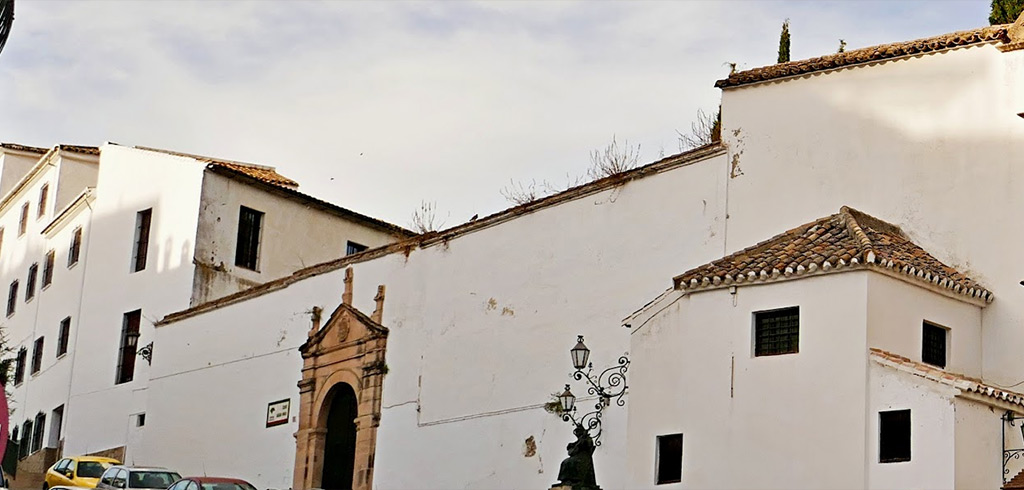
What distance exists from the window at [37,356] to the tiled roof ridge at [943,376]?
25.8 m

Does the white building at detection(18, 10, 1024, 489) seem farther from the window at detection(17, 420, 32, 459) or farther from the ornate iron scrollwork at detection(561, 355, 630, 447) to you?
the window at detection(17, 420, 32, 459)

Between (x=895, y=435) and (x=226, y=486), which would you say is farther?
(x=226, y=486)

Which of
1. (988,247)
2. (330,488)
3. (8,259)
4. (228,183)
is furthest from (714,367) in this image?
(8,259)

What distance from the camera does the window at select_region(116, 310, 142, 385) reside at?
30.6 metres

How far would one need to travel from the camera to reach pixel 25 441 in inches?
1368

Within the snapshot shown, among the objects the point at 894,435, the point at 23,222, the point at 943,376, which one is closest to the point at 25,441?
the point at 23,222

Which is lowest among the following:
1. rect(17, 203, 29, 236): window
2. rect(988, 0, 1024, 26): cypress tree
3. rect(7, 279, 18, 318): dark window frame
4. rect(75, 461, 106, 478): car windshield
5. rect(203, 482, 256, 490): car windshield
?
rect(203, 482, 256, 490): car windshield

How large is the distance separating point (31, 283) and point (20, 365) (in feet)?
8.97

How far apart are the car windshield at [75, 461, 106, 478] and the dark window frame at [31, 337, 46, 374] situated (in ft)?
37.5

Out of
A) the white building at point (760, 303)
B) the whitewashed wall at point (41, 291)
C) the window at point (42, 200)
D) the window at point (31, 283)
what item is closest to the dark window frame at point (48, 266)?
the whitewashed wall at point (41, 291)

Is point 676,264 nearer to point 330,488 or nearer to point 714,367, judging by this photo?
point 714,367

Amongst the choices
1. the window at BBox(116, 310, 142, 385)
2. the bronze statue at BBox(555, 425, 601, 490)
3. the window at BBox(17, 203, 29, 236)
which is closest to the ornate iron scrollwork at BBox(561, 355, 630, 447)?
the bronze statue at BBox(555, 425, 601, 490)

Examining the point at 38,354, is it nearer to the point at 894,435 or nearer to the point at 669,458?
the point at 669,458

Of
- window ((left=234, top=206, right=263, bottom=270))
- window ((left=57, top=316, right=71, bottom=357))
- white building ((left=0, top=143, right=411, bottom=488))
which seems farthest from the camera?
window ((left=57, top=316, right=71, bottom=357))
